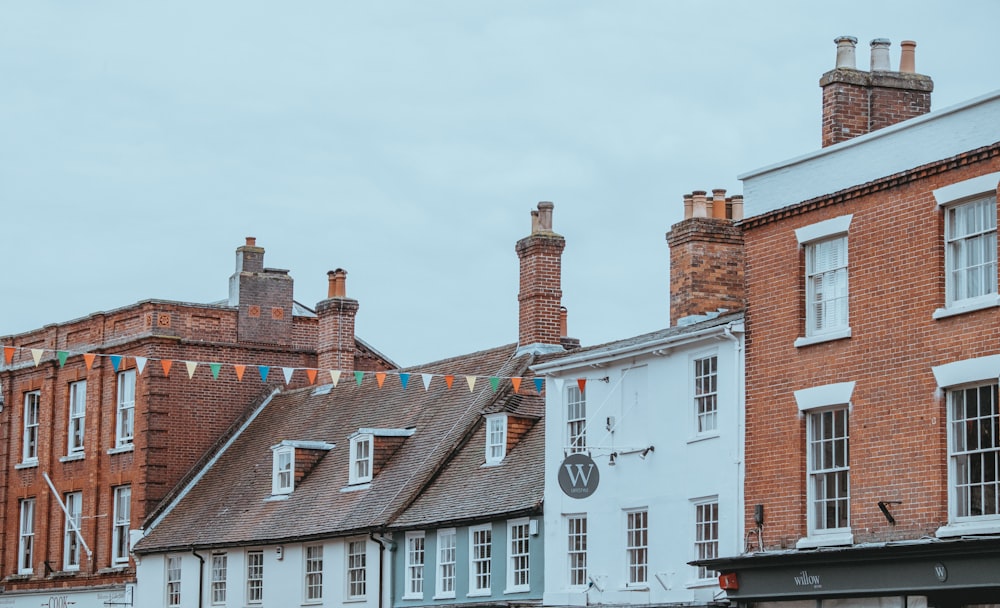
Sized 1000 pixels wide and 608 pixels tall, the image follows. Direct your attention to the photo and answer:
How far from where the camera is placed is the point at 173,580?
156 ft

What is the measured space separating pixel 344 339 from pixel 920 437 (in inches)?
1064

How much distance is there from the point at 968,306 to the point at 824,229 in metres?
3.25

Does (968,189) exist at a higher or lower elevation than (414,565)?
higher

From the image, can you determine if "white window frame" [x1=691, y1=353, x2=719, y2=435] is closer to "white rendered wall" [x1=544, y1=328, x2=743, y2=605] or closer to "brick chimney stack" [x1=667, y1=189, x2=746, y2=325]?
"white rendered wall" [x1=544, y1=328, x2=743, y2=605]

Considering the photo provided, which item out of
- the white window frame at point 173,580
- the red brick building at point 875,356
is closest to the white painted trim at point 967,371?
the red brick building at point 875,356

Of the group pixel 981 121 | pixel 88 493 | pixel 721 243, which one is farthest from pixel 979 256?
pixel 88 493

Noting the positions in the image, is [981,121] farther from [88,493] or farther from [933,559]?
[88,493]

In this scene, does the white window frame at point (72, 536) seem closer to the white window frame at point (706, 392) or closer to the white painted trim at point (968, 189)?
the white window frame at point (706, 392)

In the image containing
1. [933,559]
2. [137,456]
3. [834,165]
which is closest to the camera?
[933,559]

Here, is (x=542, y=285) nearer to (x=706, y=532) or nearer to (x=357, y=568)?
(x=357, y=568)

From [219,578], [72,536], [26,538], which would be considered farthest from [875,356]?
[26,538]

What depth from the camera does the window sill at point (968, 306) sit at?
2464cm

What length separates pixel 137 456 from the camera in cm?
5012

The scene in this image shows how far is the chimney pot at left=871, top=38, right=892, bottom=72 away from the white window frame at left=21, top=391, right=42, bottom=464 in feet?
107
